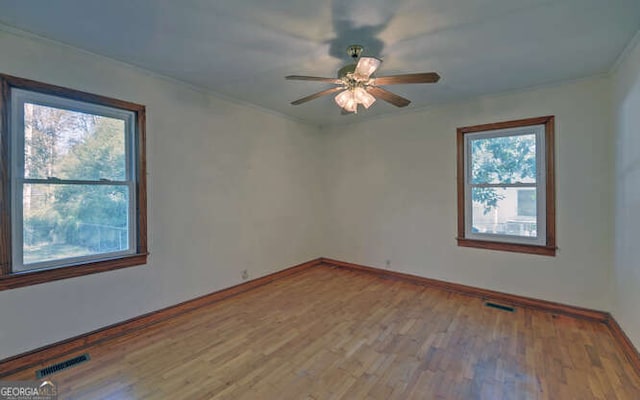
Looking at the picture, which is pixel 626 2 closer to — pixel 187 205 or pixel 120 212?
pixel 187 205

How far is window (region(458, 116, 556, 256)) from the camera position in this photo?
3350 millimetres

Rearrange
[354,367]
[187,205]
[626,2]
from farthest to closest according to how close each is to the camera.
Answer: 1. [187,205]
2. [354,367]
3. [626,2]

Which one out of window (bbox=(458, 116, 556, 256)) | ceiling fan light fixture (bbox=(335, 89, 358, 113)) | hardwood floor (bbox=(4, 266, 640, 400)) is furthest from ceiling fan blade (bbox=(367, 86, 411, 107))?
hardwood floor (bbox=(4, 266, 640, 400))

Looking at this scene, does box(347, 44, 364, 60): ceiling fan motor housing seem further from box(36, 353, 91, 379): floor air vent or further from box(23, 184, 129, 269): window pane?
box(36, 353, 91, 379): floor air vent

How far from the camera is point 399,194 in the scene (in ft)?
14.6

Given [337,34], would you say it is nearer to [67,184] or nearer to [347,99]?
[347,99]

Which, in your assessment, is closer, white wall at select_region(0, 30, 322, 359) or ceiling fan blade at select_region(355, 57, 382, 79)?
ceiling fan blade at select_region(355, 57, 382, 79)

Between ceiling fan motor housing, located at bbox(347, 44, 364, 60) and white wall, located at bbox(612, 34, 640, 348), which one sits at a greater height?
ceiling fan motor housing, located at bbox(347, 44, 364, 60)

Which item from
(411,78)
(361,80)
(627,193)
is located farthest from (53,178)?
(627,193)

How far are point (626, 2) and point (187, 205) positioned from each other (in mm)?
4074

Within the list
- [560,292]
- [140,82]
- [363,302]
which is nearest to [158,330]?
[363,302]

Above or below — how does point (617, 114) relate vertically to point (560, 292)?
above

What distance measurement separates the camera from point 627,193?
8.50 feet

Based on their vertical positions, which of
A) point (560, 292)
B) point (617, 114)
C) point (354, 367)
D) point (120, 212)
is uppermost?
point (617, 114)
